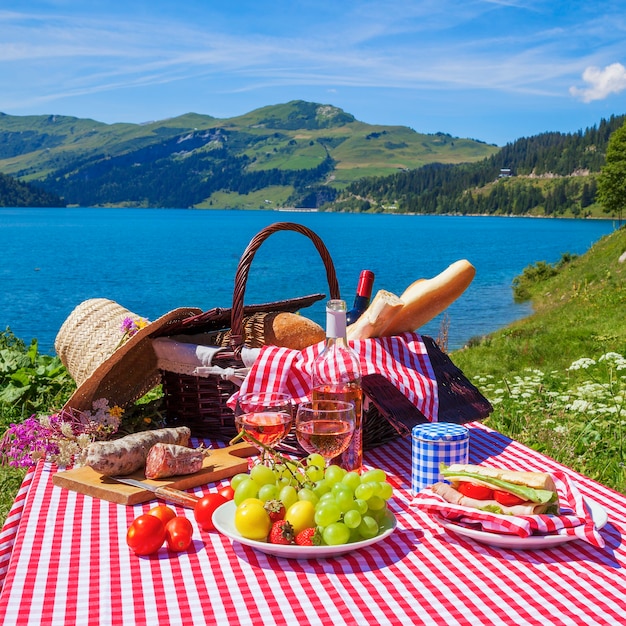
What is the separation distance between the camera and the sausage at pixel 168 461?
2793 millimetres

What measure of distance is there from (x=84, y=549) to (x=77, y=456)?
0.89 m

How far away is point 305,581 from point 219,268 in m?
64.3

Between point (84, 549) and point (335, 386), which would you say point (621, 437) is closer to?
point (335, 386)

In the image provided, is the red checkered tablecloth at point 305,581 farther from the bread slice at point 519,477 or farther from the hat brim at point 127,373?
the hat brim at point 127,373

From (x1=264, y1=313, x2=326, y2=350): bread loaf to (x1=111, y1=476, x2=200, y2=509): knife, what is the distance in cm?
135

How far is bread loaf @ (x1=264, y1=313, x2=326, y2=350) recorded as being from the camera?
12.8ft

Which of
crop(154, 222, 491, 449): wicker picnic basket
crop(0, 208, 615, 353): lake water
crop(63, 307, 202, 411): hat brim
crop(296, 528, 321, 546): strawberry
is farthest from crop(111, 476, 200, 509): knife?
crop(0, 208, 615, 353): lake water

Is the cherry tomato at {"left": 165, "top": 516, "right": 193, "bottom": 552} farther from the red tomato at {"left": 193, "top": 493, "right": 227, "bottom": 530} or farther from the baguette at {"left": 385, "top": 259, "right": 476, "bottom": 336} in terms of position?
the baguette at {"left": 385, "top": 259, "right": 476, "bottom": 336}

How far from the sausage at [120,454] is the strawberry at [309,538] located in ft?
3.21

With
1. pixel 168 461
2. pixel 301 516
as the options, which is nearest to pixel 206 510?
pixel 301 516

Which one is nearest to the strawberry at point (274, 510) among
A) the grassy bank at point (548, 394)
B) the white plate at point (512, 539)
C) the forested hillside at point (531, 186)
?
the white plate at point (512, 539)

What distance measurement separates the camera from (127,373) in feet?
12.8

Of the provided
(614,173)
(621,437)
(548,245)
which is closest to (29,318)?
(621,437)

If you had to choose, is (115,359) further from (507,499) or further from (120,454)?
(507,499)
